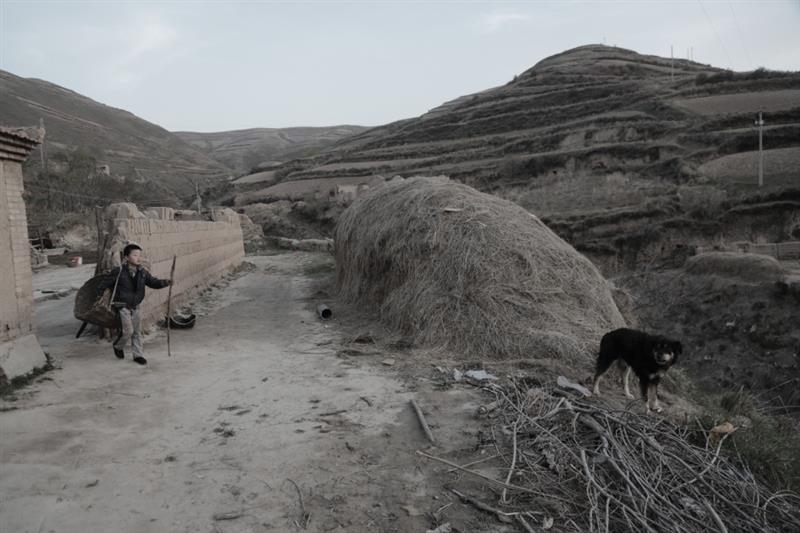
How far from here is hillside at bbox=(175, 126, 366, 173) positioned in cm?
10250

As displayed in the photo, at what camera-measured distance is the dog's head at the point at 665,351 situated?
14.6 feet

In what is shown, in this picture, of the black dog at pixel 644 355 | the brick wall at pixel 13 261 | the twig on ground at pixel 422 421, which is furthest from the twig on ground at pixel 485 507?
the brick wall at pixel 13 261

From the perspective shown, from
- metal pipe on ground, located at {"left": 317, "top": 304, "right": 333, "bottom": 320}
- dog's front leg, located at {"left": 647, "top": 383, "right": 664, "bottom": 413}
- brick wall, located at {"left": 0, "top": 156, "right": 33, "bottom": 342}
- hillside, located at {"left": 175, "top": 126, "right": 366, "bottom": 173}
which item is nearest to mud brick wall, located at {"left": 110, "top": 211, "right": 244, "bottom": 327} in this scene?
brick wall, located at {"left": 0, "top": 156, "right": 33, "bottom": 342}

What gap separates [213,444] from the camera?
414cm

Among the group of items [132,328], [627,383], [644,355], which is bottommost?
[627,383]

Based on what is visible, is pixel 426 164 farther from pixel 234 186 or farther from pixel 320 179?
pixel 234 186

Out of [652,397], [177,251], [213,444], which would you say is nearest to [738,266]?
[652,397]

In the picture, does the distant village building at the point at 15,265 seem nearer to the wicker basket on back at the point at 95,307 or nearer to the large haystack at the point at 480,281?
the wicker basket on back at the point at 95,307

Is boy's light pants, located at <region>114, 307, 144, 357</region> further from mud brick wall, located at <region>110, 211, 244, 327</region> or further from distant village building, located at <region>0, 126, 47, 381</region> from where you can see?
mud brick wall, located at <region>110, 211, 244, 327</region>

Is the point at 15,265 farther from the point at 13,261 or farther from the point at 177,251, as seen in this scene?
the point at 177,251

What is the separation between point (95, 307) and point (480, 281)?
17.0 feet

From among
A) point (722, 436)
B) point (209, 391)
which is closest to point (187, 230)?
point (209, 391)

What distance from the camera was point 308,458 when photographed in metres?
3.88

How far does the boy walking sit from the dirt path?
0.81ft
